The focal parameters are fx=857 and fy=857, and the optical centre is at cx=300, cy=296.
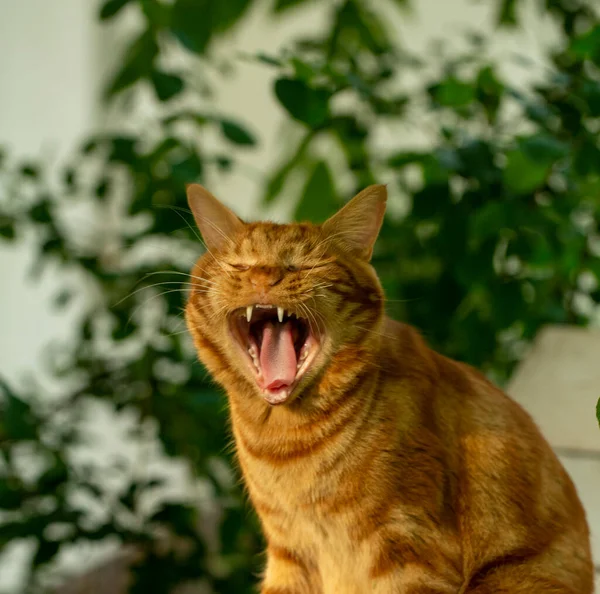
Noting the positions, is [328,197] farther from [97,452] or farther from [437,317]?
[97,452]

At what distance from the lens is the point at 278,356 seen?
3.37ft

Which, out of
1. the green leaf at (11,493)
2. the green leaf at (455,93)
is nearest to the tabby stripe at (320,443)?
the green leaf at (455,93)

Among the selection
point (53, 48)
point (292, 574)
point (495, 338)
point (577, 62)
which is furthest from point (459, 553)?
point (53, 48)

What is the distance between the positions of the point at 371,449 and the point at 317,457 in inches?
2.7

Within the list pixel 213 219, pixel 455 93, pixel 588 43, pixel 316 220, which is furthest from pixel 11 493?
pixel 588 43

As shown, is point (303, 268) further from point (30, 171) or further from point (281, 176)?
point (30, 171)

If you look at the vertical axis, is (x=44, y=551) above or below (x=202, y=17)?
below

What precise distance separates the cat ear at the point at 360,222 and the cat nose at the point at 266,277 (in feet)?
0.35

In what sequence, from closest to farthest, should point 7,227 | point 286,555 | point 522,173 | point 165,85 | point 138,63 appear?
point 286,555, point 522,173, point 165,85, point 138,63, point 7,227

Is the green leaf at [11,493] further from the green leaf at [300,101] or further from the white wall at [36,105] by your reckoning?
the white wall at [36,105]

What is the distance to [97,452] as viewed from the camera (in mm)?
3768

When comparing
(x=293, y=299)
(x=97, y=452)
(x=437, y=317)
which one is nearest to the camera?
(x=293, y=299)

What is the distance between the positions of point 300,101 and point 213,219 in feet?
1.14

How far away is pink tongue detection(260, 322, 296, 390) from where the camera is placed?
101cm
